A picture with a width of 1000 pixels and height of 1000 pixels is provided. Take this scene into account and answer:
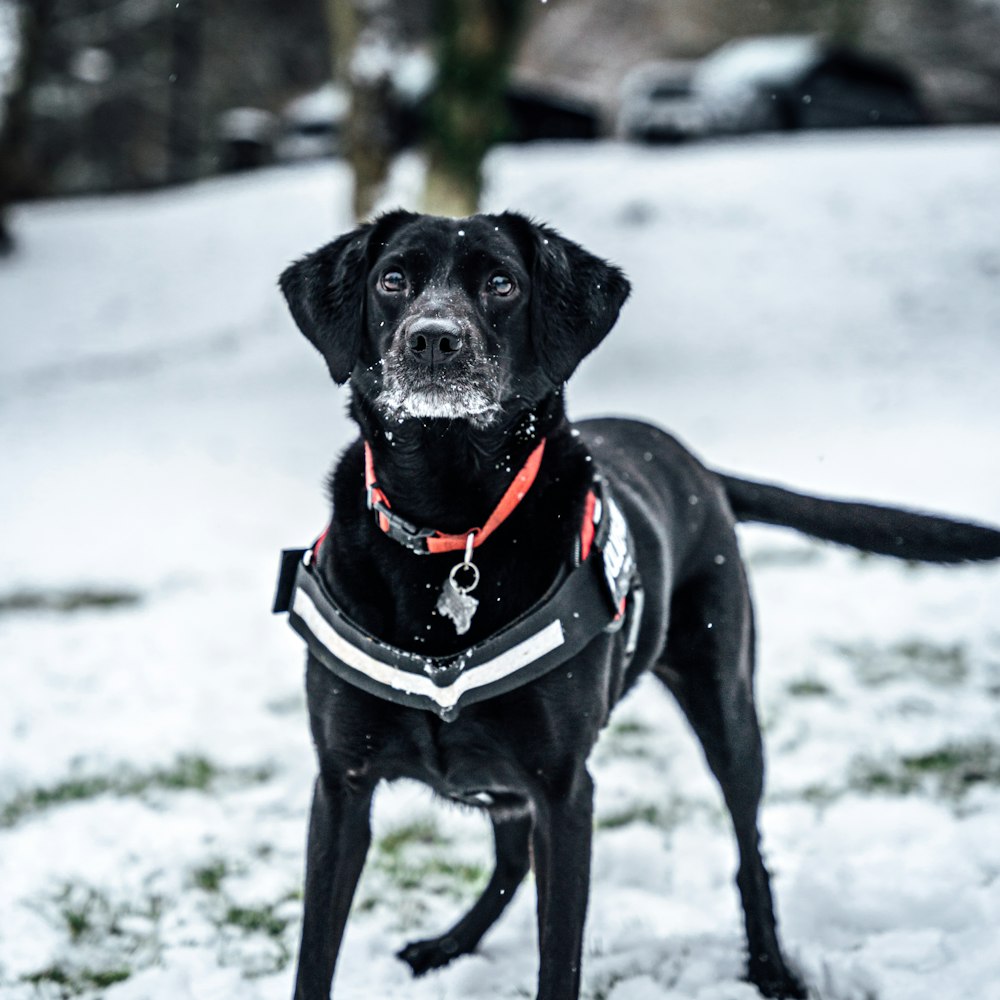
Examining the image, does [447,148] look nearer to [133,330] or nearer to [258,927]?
[133,330]

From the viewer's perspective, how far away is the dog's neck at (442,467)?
234 centimetres

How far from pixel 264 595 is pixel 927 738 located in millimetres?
3546

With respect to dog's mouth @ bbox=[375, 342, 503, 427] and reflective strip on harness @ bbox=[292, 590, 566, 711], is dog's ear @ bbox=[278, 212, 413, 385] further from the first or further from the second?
reflective strip on harness @ bbox=[292, 590, 566, 711]

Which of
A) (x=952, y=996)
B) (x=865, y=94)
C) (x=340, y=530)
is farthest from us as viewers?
(x=865, y=94)

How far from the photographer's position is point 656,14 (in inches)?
1474

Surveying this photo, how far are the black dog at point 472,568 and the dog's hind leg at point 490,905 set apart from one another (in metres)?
0.42

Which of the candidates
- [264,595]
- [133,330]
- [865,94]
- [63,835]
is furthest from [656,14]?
[63,835]

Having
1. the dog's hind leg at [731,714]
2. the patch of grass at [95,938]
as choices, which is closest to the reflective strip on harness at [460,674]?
the dog's hind leg at [731,714]

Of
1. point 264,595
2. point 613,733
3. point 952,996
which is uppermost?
point 952,996

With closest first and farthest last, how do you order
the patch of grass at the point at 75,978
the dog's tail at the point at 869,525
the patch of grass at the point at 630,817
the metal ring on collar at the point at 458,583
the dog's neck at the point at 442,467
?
the metal ring on collar at the point at 458,583 < the dog's neck at the point at 442,467 < the patch of grass at the point at 75,978 < the dog's tail at the point at 869,525 < the patch of grass at the point at 630,817

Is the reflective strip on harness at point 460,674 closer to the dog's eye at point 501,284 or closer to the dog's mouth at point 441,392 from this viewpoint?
the dog's mouth at point 441,392

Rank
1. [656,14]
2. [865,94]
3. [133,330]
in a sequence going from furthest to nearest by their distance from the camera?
[656,14]
[865,94]
[133,330]

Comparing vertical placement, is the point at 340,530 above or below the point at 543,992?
above

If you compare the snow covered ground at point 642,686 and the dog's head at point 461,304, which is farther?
the snow covered ground at point 642,686
